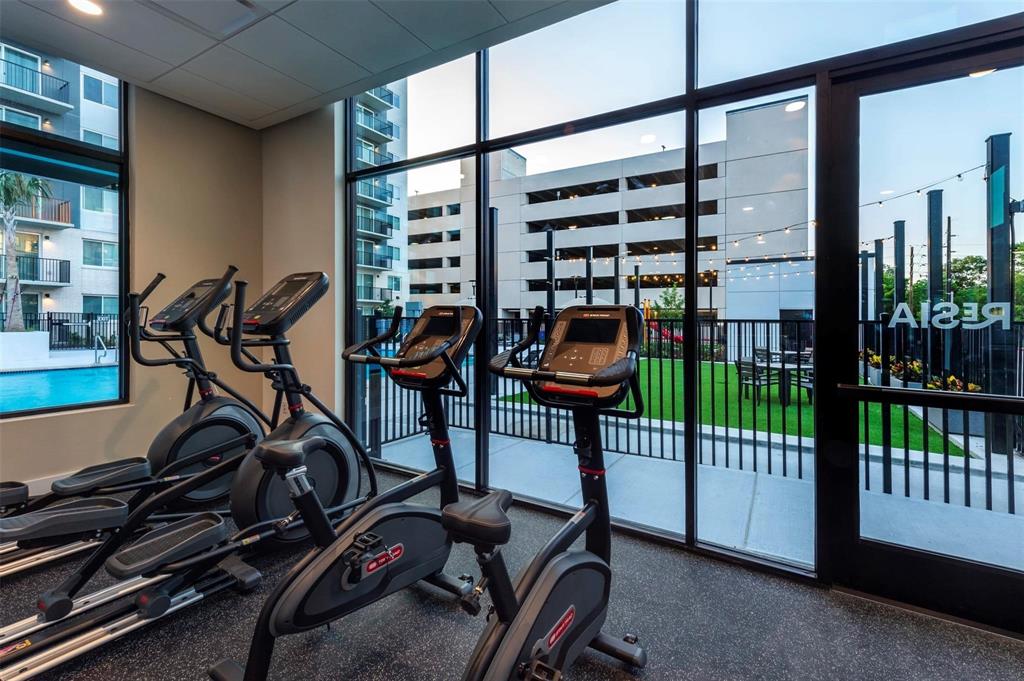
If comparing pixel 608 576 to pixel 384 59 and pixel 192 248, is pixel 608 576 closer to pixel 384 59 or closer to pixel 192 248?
pixel 384 59

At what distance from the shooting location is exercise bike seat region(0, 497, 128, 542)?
1844 mm

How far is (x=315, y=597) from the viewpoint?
1654 millimetres

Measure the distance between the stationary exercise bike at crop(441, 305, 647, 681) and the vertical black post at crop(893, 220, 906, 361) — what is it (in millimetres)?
1408

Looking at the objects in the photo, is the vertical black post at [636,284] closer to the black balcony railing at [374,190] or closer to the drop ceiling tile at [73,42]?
the black balcony railing at [374,190]

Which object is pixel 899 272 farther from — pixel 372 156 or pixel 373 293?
pixel 372 156

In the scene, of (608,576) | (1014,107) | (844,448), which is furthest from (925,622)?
(1014,107)

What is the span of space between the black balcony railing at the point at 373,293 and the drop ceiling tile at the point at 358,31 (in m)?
1.76

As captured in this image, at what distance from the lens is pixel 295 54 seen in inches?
121

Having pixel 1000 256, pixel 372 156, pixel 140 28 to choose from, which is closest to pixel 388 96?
pixel 372 156

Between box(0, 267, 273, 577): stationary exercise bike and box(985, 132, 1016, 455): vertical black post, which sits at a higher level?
box(985, 132, 1016, 455): vertical black post

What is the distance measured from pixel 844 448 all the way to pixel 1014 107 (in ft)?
5.27

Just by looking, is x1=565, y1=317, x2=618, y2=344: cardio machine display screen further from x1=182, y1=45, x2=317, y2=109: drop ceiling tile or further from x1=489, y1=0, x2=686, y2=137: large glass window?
x1=182, y1=45, x2=317, y2=109: drop ceiling tile

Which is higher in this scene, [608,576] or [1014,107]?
[1014,107]

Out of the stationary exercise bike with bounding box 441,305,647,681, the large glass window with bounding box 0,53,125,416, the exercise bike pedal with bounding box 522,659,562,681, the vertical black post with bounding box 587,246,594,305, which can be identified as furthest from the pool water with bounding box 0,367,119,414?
the exercise bike pedal with bounding box 522,659,562,681
